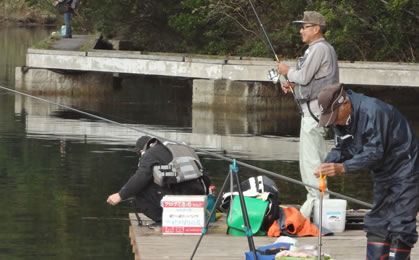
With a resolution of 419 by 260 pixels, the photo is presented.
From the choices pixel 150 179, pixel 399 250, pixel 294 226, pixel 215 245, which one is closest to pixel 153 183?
pixel 150 179

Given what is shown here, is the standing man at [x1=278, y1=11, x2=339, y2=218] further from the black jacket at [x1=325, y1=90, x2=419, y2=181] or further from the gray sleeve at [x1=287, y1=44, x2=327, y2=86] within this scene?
the black jacket at [x1=325, y1=90, x2=419, y2=181]

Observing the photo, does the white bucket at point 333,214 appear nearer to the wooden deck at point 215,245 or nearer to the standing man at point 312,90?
the wooden deck at point 215,245

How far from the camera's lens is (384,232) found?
6.82 meters

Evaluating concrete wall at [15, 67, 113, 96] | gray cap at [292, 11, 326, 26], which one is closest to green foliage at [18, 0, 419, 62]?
concrete wall at [15, 67, 113, 96]

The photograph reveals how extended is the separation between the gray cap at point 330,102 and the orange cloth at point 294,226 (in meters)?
2.62

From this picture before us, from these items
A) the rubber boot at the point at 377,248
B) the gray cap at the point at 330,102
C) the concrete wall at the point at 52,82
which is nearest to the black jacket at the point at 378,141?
the gray cap at the point at 330,102

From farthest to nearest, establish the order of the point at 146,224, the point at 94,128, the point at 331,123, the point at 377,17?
the point at 377,17 → the point at 94,128 → the point at 146,224 → the point at 331,123

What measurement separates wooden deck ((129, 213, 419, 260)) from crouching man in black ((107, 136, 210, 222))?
0.21m

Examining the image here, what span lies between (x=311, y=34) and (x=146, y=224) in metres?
2.01

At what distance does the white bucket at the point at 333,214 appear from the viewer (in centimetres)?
924

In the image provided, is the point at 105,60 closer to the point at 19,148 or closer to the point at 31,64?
the point at 31,64

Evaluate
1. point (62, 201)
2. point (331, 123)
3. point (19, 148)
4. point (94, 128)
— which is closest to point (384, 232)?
point (331, 123)

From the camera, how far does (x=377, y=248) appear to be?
6.86 m

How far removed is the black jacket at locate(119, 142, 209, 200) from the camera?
902cm
